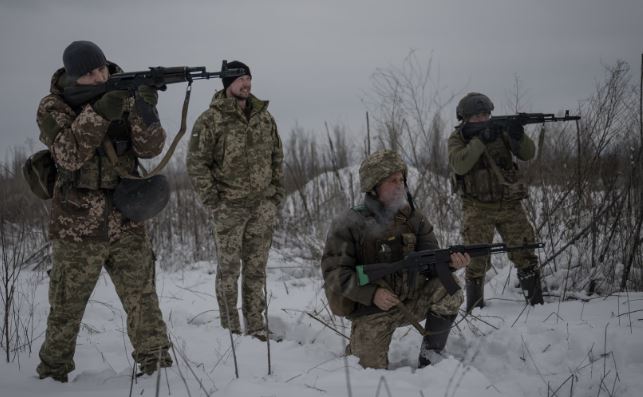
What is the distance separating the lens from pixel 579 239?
13.7 ft

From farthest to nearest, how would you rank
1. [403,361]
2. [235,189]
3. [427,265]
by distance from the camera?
1. [235,189]
2. [403,361]
3. [427,265]

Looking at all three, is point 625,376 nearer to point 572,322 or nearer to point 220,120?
point 572,322

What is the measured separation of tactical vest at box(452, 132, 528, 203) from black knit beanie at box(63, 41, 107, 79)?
2.83 meters

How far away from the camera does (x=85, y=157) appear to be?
2.25m

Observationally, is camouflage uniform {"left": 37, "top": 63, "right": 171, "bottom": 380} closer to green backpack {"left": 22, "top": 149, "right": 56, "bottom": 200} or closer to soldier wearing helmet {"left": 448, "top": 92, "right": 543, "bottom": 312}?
Answer: green backpack {"left": 22, "top": 149, "right": 56, "bottom": 200}

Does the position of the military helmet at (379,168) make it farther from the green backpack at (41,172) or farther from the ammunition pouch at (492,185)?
the green backpack at (41,172)

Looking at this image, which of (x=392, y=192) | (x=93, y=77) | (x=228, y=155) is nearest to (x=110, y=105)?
(x=93, y=77)

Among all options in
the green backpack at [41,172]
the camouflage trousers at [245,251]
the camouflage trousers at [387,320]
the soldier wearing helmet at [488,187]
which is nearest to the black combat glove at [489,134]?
the soldier wearing helmet at [488,187]

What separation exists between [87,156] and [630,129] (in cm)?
407

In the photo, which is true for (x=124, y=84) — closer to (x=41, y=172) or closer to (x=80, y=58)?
(x=80, y=58)

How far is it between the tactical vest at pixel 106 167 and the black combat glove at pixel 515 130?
9.39ft

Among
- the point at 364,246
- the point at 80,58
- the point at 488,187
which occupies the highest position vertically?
the point at 80,58

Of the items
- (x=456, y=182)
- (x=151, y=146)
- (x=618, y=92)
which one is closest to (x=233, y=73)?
(x=151, y=146)

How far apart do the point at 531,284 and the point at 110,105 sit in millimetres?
3264
